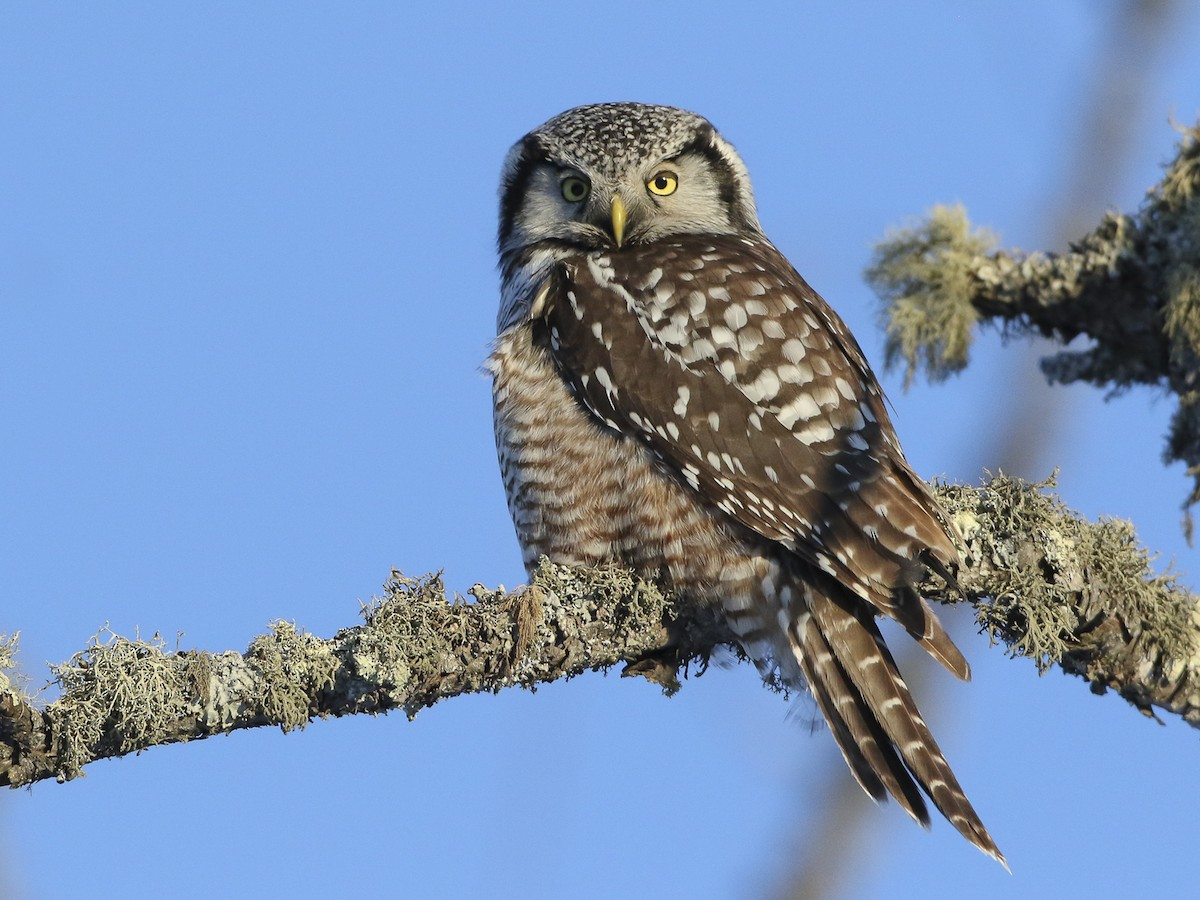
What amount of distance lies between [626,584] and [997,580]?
104cm

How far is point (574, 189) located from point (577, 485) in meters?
1.41

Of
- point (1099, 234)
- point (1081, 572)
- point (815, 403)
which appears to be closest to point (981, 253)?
point (1099, 234)

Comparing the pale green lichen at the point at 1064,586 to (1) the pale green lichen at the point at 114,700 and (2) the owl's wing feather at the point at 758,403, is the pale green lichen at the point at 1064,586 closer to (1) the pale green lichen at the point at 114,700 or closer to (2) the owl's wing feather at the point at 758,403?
(2) the owl's wing feather at the point at 758,403

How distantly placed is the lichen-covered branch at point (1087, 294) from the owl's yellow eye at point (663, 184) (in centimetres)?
83

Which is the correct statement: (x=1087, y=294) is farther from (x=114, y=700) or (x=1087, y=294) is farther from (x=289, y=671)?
(x=114, y=700)

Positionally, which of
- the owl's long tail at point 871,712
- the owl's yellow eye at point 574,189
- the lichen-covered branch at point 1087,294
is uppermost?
the owl's yellow eye at point 574,189

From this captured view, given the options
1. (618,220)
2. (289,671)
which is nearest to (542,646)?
(289,671)

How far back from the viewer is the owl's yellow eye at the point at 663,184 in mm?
5066

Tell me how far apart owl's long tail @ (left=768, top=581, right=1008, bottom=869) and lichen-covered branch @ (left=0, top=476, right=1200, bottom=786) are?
10.7 inches

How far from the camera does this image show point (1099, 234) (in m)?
4.34

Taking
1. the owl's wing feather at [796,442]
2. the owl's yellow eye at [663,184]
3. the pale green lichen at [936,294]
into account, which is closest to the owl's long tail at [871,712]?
the owl's wing feather at [796,442]

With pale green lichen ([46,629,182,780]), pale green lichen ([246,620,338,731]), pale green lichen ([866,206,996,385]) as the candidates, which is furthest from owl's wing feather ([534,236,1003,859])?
pale green lichen ([46,629,182,780])

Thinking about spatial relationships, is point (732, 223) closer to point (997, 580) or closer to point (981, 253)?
point (981, 253)

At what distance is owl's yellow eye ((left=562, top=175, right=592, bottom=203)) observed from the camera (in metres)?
5.00
